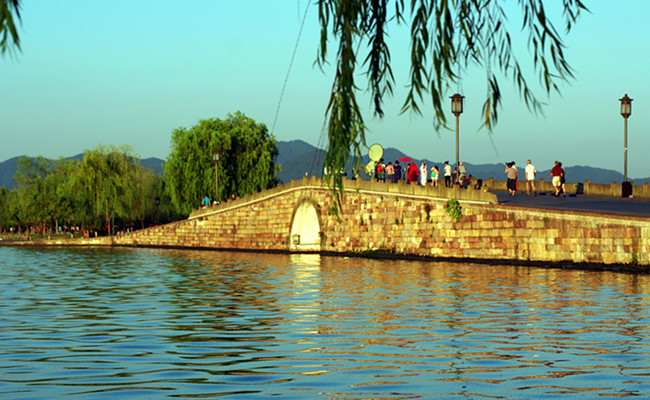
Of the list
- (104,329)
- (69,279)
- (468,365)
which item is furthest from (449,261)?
(468,365)

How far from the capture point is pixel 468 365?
8.98m

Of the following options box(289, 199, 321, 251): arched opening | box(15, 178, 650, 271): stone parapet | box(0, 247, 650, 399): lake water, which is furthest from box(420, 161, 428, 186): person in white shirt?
box(0, 247, 650, 399): lake water

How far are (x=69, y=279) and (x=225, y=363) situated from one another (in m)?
17.6

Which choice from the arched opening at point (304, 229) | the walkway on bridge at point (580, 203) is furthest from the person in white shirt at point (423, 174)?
the arched opening at point (304, 229)

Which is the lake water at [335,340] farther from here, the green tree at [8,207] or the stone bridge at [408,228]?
the green tree at [8,207]

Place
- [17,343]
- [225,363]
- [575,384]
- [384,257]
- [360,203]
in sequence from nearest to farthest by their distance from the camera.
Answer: [575,384], [225,363], [17,343], [384,257], [360,203]

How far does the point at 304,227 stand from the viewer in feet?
152

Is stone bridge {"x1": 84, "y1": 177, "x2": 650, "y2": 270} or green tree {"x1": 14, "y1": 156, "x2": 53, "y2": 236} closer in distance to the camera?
stone bridge {"x1": 84, "y1": 177, "x2": 650, "y2": 270}

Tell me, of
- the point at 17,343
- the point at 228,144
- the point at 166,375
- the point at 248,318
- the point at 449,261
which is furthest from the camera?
the point at 228,144

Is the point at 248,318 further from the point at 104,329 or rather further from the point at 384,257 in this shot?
the point at 384,257

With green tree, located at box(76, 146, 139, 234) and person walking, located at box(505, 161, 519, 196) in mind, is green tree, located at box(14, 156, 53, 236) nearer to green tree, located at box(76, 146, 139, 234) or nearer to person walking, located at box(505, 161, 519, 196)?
green tree, located at box(76, 146, 139, 234)

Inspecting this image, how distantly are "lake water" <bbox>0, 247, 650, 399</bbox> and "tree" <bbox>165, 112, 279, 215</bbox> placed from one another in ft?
133

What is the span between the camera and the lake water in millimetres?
7957

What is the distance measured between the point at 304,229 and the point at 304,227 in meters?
0.10
